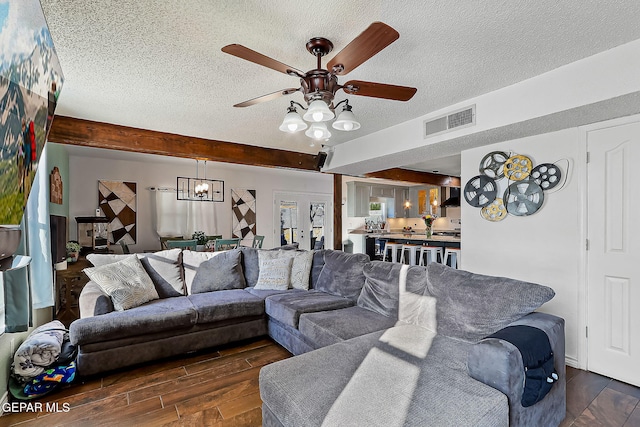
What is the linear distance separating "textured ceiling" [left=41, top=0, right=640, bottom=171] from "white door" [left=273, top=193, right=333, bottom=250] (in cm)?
499

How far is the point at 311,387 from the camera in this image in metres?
1.57

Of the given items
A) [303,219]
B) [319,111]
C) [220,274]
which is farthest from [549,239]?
[303,219]

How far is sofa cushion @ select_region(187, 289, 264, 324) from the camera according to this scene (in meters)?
3.11

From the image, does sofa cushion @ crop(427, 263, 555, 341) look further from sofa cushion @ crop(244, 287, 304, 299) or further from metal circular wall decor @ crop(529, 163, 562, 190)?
sofa cushion @ crop(244, 287, 304, 299)

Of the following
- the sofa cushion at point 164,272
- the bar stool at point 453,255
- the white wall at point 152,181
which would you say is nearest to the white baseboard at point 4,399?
the sofa cushion at point 164,272

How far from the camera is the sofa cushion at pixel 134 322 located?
8.57 ft

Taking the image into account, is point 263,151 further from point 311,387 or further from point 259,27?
point 311,387

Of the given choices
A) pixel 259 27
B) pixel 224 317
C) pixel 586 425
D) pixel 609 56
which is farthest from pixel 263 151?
pixel 586 425

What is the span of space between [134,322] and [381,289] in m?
2.17

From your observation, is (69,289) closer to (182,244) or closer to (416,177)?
(182,244)

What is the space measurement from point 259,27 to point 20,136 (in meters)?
1.34

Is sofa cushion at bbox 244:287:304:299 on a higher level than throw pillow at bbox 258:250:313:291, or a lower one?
lower

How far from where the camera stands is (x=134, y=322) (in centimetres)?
277

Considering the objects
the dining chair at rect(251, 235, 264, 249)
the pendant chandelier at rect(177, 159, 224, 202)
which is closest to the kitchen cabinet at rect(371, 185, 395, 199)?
the dining chair at rect(251, 235, 264, 249)
